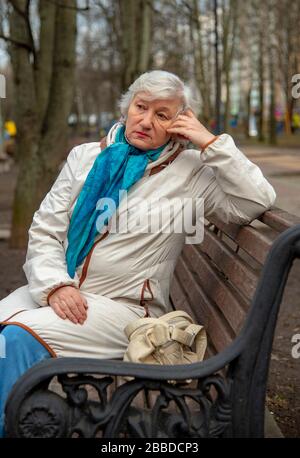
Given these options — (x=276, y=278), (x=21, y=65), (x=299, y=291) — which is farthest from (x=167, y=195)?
(x=21, y=65)

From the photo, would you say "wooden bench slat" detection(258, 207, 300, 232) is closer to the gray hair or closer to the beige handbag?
the beige handbag

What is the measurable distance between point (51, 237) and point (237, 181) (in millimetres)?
761

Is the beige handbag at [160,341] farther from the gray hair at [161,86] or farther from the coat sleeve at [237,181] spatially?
the gray hair at [161,86]

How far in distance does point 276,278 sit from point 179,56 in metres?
33.4

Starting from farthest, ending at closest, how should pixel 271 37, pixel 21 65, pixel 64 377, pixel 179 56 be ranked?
pixel 271 37 → pixel 179 56 → pixel 21 65 → pixel 64 377

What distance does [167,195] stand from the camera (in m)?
3.24

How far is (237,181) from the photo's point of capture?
3.09 m

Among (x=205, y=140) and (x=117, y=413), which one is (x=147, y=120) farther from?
(x=117, y=413)

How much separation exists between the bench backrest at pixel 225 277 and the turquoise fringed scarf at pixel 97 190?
48 cm

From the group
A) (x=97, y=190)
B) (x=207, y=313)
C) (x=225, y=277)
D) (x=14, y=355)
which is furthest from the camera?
(x=225, y=277)

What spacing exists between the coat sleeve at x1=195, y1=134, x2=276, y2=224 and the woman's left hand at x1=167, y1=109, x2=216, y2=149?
0.05 meters

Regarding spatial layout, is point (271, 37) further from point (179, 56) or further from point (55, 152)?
point (55, 152)

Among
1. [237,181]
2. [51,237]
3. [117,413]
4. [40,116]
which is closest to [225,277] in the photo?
[237,181]
